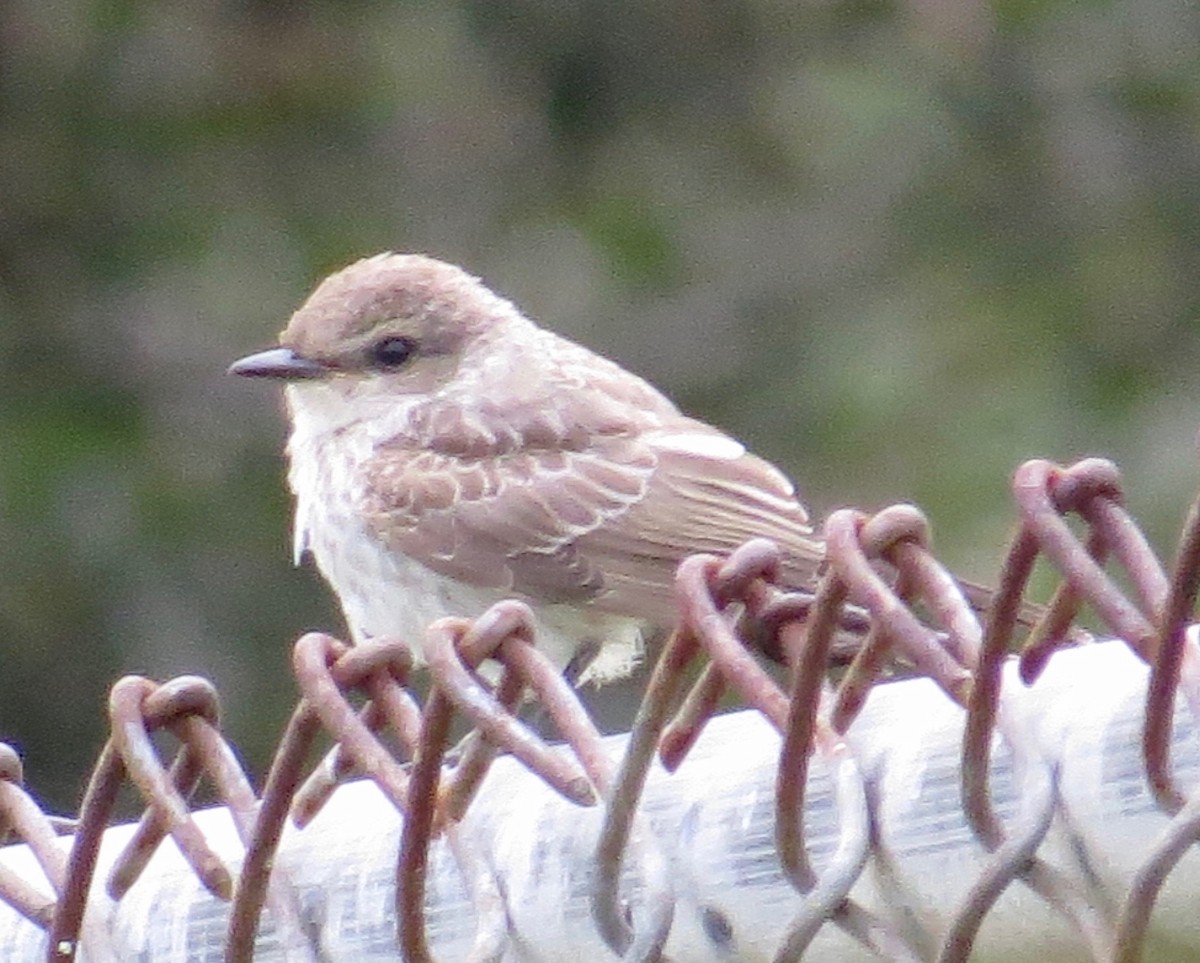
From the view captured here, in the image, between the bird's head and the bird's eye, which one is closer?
the bird's head

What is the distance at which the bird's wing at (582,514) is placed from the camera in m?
5.88

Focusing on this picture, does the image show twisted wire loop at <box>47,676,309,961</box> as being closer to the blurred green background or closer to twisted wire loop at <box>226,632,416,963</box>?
twisted wire loop at <box>226,632,416,963</box>

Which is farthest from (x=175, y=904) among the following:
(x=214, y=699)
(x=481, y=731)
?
(x=481, y=731)

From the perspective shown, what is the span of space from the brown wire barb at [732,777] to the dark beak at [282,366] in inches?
126

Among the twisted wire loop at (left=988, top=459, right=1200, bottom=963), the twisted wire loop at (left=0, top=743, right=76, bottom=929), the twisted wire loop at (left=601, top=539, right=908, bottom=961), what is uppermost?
the twisted wire loop at (left=988, top=459, right=1200, bottom=963)

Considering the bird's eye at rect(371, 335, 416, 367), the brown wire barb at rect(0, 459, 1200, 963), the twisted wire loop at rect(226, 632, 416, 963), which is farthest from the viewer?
→ the bird's eye at rect(371, 335, 416, 367)

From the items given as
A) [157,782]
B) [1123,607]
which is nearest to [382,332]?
[157,782]

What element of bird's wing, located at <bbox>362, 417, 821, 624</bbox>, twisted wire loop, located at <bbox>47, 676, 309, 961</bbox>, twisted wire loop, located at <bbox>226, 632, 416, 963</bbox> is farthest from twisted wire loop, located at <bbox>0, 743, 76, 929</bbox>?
bird's wing, located at <bbox>362, 417, 821, 624</bbox>

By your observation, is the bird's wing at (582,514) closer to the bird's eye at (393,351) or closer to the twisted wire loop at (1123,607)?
the bird's eye at (393,351)

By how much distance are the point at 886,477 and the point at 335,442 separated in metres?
3.21

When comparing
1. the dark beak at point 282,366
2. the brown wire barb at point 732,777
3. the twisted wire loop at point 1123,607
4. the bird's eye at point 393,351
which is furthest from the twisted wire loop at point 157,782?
the bird's eye at point 393,351

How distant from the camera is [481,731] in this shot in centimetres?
252

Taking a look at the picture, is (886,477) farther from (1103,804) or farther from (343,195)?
(1103,804)

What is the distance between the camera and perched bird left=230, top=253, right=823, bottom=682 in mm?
5879
